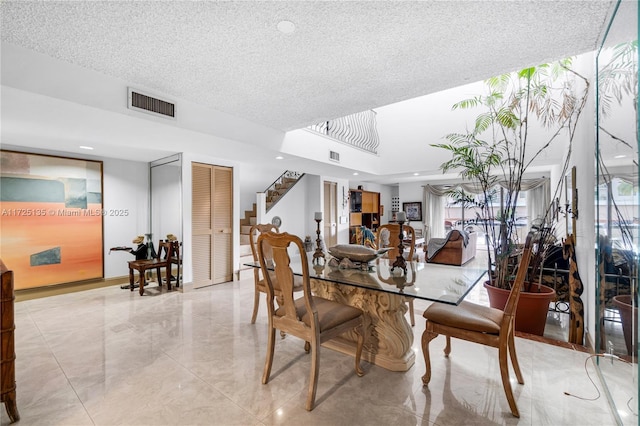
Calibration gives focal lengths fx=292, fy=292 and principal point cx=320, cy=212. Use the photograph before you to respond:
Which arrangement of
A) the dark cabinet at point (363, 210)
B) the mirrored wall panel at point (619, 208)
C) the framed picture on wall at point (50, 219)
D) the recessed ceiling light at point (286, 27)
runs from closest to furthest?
the mirrored wall panel at point (619, 208)
the recessed ceiling light at point (286, 27)
the framed picture on wall at point (50, 219)
the dark cabinet at point (363, 210)

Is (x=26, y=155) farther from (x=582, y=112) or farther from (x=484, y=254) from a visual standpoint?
(x=484, y=254)

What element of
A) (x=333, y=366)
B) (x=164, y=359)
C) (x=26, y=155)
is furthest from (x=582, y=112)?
(x=26, y=155)

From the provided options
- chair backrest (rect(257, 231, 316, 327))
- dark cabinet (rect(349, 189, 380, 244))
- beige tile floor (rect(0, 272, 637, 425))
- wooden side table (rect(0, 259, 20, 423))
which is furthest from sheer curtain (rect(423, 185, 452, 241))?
wooden side table (rect(0, 259, 20, 423))

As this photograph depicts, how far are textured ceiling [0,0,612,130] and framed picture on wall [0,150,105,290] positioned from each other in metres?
2.89

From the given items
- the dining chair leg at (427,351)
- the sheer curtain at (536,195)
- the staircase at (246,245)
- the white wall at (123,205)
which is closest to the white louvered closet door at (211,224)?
the staircase at (246,245)

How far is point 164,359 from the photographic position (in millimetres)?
2389

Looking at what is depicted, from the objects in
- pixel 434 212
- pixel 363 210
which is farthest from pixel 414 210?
pixel 363 210

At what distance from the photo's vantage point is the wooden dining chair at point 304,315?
180cm

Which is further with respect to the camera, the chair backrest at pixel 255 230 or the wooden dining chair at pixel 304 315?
the chair backrest at pixel 255 230

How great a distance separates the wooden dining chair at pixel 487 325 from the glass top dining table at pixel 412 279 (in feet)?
0.56

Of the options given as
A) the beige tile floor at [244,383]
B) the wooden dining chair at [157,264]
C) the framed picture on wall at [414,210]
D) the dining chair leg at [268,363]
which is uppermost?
the framed picture on wall at [414,210]

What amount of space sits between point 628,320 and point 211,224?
4784mm

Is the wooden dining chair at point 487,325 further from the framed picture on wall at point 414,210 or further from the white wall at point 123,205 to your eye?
the framed picture on wall at point 414,210

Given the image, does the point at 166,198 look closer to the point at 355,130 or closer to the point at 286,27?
the point at 286,27
